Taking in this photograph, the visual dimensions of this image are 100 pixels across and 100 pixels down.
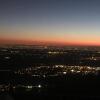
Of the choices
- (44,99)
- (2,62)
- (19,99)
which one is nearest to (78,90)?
(44,99)

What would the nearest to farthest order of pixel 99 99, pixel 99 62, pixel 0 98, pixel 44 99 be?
pixel 0 98 → pixel 99 99 → pixel 44 99 → pixel 99 62

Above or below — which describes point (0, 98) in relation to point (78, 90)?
above

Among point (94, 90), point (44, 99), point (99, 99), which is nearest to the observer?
point (99, 99)

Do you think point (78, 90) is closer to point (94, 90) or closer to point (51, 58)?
point (94, 90)

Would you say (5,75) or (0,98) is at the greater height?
(0,98)

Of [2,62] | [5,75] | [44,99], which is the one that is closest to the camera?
[44,99]

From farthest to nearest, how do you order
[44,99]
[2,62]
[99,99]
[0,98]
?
1. [2,62]
2. [44,99]
3. [99,99]
4. [0,98]

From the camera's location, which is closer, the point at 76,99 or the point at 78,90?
the point at 76,99

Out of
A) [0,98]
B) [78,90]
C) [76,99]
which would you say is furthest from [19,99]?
[0,98]

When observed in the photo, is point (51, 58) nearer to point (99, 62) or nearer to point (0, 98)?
point (99, 62)
